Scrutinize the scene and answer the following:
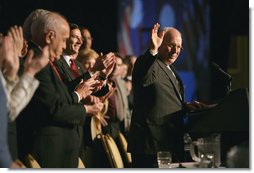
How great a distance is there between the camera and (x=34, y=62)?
3.63 metres

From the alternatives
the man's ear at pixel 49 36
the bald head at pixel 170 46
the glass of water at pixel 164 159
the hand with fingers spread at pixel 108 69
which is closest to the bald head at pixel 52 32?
the man's ear at pixel 49 36

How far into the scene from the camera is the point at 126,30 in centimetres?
399

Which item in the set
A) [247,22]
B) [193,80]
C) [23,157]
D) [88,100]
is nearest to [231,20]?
[247,22]

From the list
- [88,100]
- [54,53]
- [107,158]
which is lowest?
[107,158]

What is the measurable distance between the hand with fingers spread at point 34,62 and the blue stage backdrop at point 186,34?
1.59 ft

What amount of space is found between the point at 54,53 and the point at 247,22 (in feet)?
3.51

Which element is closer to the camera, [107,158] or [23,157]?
[23,157]

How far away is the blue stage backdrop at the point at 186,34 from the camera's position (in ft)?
12.9

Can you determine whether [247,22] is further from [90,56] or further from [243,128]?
[90,56]

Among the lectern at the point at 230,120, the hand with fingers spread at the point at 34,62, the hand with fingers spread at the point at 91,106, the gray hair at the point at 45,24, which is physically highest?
the gray hair at the point at 45,24

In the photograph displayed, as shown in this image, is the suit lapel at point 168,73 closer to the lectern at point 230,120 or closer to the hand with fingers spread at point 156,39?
the hand with fingers spread at point 156,39

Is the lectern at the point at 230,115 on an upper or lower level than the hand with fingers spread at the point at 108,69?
lower

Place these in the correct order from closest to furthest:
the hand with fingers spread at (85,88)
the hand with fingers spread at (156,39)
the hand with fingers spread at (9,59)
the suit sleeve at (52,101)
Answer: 1. the hand with fingers spread at (9,59)
2. the suit sleeve at (52,101)
3. the hand with fingers spread at (85,88)
4. the hand with fingers spread at (156,39)

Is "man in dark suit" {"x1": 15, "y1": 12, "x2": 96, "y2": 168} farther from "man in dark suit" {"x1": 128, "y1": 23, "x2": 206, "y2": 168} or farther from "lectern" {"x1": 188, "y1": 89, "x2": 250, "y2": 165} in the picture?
"lectern" {"x1": 188, "y1": 89, "x2": 250, "y2": 165}
